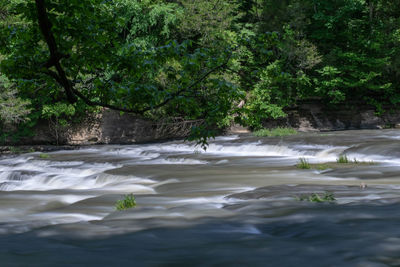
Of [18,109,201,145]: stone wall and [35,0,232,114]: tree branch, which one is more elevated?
[35,0,232,114]: tree branch

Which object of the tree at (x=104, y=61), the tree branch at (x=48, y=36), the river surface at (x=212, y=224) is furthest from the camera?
the tree at (x=104, y=61)

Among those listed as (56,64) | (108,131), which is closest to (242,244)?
(56,64)

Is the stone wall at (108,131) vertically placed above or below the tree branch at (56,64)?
below

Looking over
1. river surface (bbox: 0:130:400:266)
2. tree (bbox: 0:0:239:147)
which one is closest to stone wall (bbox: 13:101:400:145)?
river surface (bbox: 0:130:400:266)

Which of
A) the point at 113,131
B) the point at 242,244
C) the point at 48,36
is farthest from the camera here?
the point at 113,131

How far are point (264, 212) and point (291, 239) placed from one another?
52.4 inches

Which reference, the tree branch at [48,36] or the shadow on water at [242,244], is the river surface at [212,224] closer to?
the shadow on water at [242,244]

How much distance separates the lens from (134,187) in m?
10.1

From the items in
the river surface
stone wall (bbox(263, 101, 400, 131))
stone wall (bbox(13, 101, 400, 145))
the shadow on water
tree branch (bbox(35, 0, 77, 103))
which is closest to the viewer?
the shadow on water

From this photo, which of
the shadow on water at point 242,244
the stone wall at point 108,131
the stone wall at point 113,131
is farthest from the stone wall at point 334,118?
the shadow on water at point 242,244

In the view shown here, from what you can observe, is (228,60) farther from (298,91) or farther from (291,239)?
(298,91)

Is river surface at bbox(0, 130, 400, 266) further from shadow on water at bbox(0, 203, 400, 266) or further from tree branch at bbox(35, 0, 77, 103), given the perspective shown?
tree branch at bbox(35, 0, 77, 103)

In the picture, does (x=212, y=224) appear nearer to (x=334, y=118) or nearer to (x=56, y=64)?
(x=56, y=64)

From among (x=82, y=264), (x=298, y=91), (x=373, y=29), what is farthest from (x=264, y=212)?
(x=373, y=29)
